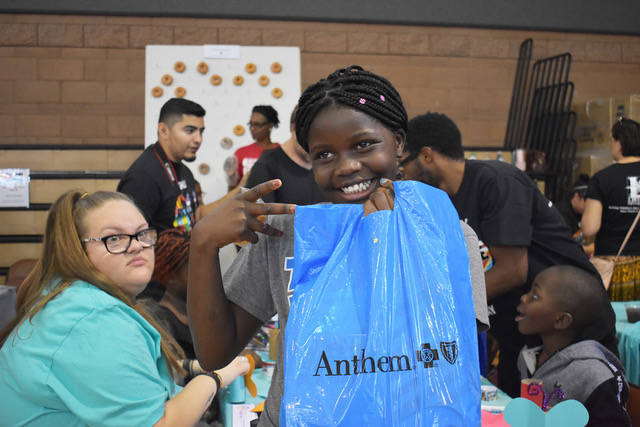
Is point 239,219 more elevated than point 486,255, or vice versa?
point 239,219

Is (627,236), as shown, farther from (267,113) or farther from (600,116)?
(600,116)

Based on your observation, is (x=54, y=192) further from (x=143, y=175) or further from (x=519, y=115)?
(x=519, y=115)

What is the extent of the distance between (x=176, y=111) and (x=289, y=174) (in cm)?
93

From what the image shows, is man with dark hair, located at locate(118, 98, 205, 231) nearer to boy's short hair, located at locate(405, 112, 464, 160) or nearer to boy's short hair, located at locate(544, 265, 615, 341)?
boy's short hair, located at locate(405, 112, 464, 160)

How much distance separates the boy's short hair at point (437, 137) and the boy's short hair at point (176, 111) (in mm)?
1548

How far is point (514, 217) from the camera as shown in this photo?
216 centimetres

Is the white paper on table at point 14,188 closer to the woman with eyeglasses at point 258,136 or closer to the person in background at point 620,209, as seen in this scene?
the woman with eyeglasses at point 258,136

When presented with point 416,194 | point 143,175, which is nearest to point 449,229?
point 416,194

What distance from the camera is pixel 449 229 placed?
89 cm

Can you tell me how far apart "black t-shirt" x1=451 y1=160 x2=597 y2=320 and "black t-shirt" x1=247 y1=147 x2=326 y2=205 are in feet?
2.75

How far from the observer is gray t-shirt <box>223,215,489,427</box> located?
1.00m

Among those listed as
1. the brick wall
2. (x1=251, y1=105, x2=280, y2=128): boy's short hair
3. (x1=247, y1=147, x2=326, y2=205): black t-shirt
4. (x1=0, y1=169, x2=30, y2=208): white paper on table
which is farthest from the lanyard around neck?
the brick wall

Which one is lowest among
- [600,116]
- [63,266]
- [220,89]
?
[63,266]

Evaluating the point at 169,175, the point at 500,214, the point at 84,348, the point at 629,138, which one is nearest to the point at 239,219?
the point at 84,348
